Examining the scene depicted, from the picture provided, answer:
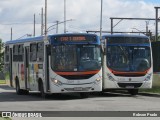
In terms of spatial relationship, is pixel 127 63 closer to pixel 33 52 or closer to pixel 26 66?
pixel 33 52

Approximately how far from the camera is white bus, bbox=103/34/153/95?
25.1 metres

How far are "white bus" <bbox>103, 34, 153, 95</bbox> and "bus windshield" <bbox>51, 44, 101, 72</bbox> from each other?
1.79 meters

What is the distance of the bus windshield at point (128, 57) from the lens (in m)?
25.3

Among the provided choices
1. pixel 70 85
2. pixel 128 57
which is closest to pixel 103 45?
pixel 128 57

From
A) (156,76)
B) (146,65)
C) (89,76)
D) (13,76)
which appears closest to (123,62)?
(146,65)

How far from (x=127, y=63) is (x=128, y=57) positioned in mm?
315

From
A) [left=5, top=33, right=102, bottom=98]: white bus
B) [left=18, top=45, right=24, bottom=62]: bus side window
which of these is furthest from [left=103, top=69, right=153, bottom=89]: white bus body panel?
[left=18, top=45, right=24, bottom=62]: bus side window

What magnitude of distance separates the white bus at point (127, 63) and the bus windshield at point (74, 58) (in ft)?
5.87

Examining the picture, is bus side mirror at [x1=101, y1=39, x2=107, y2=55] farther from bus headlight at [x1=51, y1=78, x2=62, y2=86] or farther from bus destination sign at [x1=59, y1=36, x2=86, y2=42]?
bus headlight at [x1=51, y1=78, x2=62, y2=86]

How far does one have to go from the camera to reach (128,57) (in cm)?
2548

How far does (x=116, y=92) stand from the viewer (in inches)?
1180

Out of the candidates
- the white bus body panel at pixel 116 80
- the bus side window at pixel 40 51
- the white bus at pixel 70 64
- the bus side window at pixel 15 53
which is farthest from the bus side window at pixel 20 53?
the white bus body panel at pixel 116 80

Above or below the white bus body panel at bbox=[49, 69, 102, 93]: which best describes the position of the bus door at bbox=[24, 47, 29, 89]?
above

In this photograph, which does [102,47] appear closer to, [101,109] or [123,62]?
[123,62]
